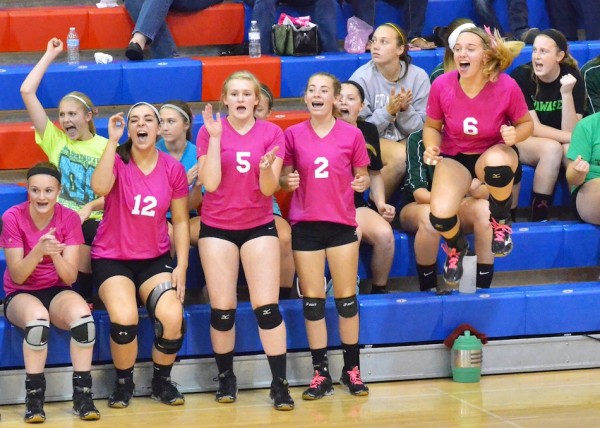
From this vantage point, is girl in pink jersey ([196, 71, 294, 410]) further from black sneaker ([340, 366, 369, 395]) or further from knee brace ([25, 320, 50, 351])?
knee brace ([25, 320, 50, 351])

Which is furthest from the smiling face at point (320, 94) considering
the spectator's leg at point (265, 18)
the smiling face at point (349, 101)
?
the spectator's leg at point (265, 18)

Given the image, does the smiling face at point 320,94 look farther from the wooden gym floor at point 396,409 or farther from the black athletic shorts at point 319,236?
the wooden gym floor at point 396,409

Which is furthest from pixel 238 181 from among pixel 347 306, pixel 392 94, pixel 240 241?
pixel 392 94

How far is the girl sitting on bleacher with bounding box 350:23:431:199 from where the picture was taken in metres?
6.22

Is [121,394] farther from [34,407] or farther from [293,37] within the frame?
[293,37]

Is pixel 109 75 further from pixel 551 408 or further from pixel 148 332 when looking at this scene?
pixel 551 408

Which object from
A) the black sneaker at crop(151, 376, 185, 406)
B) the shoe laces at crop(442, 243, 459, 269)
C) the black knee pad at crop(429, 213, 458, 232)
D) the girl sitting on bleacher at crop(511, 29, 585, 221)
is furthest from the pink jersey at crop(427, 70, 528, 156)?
the black sneaker at crop(151, 376, 185, 406)

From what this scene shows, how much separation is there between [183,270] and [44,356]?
2.34 ft

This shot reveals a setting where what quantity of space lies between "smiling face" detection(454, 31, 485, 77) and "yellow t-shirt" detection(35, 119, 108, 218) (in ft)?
5.78

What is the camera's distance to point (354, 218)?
5.38m

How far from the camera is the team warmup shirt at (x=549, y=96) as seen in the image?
664 cm

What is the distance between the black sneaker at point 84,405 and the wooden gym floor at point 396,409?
0.03 meters

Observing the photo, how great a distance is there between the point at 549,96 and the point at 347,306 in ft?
6.88

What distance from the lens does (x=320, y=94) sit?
5.30 metres
